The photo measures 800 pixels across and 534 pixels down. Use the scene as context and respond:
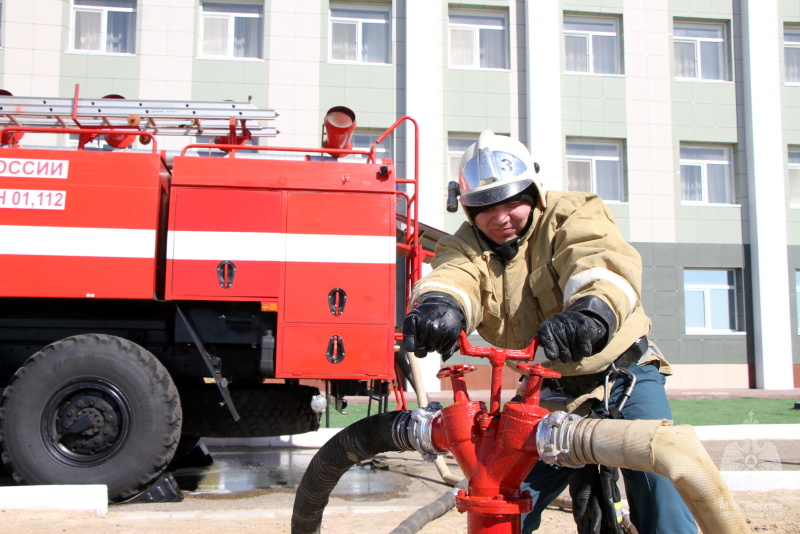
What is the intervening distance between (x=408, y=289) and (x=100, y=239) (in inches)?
95.7

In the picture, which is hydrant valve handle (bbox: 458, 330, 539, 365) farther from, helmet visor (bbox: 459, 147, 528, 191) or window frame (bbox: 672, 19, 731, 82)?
window frame (bbox: 672, 19, 731, 82)

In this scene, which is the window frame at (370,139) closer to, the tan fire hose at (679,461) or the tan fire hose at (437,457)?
the tan fire hose at (437,457)

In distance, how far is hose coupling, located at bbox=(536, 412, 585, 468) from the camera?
1.60 m

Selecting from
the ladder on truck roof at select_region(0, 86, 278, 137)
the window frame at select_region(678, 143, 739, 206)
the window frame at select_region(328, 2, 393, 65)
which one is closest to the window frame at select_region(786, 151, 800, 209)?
the window frame at select_region(678, 143, 739, 206)

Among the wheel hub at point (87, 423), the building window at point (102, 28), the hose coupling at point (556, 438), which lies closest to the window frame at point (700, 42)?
the building window at point (102, 28)

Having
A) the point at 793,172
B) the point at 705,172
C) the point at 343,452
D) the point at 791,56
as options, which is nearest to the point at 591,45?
the point at 705,172

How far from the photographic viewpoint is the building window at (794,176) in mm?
17062

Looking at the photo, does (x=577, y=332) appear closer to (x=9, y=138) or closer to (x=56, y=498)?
(x=56, y=498)

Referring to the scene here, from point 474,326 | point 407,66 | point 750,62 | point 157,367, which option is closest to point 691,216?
point 750,62

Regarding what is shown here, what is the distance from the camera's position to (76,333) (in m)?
5.67

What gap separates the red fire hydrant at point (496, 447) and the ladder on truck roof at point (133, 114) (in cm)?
445

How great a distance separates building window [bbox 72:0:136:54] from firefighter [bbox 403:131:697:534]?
14668 mm

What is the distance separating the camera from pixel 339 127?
19.9 ft

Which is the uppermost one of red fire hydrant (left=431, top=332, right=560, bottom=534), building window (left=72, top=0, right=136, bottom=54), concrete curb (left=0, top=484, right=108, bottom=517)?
building window (left=72, top=0, right=136, bottom=54)
